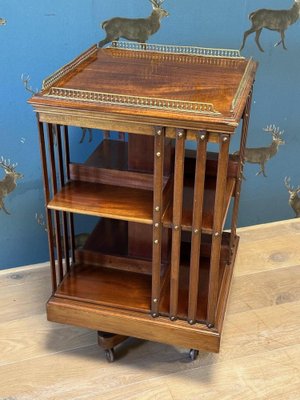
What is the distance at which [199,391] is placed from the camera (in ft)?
4.86

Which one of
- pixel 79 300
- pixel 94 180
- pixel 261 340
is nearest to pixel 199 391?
pixel 261 340

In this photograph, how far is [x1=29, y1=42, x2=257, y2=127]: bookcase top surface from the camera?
1.19 metres

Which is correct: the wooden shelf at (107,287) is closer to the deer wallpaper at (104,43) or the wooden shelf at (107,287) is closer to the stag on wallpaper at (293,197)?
the deer wallpaper at (104,43)

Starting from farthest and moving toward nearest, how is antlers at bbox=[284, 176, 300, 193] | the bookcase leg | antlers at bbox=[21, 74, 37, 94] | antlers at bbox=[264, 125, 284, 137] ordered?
antlers at bbox=[284, 176, 300, 193] < antlers at bbox=[264, 125, 284, 137] < antlers at bbox=[21, 74, 37, 94] < the bookcase leg

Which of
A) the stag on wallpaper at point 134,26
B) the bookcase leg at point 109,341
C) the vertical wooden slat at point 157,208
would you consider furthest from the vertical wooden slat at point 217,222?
the stag on wallpaper at point 134,26

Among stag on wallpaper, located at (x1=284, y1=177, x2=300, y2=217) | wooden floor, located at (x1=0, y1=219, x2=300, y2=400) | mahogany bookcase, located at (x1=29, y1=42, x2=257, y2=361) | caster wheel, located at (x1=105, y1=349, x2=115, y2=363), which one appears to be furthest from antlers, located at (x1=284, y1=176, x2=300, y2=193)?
caster wheel, located at (x1=105, y1=349, x2=115, y2=363)

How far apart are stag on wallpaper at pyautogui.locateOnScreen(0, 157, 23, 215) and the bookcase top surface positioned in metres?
0.49

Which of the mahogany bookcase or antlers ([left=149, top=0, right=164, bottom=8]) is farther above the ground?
antlers ([left=149, top=0, right=164, bottom=8])

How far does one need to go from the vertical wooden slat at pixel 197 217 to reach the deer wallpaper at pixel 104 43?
65 centimetres

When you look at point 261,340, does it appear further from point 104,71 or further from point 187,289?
point 104,71

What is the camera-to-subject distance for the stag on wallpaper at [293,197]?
83.7 inches

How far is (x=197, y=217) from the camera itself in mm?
1270

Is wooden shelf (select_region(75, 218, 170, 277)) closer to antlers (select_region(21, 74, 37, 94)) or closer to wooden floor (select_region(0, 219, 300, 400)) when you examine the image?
wooden floor (select_region(0, 219, 300, 400))

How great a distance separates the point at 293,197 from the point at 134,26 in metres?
0.96
